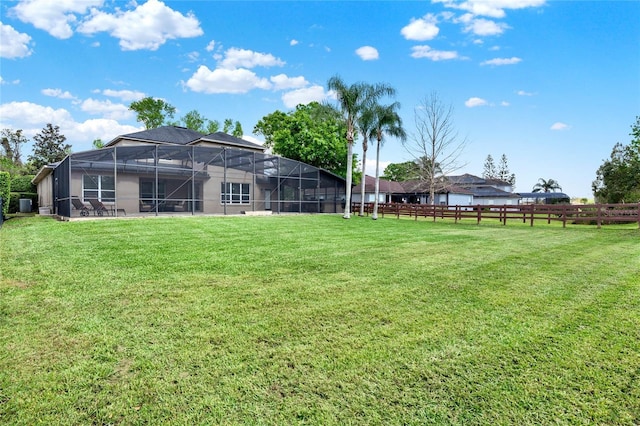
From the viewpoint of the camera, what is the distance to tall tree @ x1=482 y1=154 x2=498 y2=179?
7506 cm

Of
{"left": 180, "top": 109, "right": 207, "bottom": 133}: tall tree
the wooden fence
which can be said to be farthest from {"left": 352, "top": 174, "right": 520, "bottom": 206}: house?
{"left": 180, "top": 109, "right": 207, "bottom": 133}: tall tree

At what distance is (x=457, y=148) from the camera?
28609mm

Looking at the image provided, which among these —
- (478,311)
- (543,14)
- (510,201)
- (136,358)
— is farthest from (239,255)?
(510,201)

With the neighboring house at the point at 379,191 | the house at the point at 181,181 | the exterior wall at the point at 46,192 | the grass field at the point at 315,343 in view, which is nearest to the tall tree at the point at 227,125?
the neighboring house at the point at 379,191

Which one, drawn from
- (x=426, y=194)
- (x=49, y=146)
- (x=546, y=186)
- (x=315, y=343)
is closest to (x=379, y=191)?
(x=426, y=194)

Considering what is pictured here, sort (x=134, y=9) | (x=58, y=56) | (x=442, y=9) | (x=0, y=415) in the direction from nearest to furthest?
(x=0, y=415)
(x=134, y=9)
(x=442, y=9)
(x=58, y=56)

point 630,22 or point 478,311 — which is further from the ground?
point 630,22

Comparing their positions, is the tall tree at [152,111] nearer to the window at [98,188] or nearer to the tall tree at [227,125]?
the tall tree at [227,125]

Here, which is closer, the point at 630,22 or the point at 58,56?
the point at 630,22

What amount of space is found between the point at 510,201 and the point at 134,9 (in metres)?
50.2

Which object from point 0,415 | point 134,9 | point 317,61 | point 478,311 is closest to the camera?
point 0,415

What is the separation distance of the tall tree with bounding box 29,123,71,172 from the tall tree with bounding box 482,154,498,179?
8075 centimetres

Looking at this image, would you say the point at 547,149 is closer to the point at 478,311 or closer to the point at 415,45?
the point at 415,45

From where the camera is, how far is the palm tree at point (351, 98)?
19781mm
